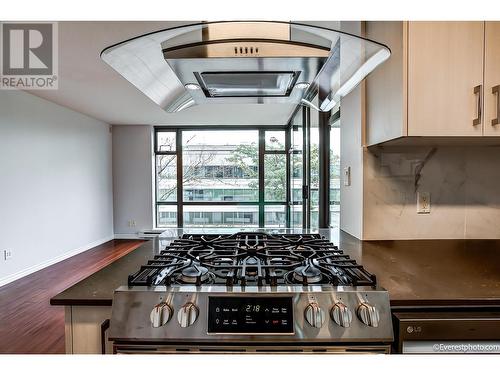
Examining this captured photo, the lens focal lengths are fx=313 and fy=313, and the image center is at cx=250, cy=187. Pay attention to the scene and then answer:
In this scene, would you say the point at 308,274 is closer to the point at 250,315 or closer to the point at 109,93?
the point at 250,315

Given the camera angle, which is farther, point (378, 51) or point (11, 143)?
point (11, 143)

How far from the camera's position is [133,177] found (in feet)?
20.2

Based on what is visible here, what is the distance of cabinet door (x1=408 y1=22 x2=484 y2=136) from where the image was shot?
1.20 m

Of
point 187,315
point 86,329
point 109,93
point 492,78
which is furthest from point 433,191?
point 109,93

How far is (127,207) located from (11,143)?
2726 millimetres

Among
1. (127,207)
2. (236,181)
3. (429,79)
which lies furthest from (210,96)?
(127,207)

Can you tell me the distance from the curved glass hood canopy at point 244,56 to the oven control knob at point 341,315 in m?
0.74

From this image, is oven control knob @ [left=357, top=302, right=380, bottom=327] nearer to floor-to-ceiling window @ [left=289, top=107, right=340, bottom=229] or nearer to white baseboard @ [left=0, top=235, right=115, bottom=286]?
floor-to-ceiling window @ [left=289, top=107, right=340, bottom=229]

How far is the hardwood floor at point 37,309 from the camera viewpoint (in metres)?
2.29

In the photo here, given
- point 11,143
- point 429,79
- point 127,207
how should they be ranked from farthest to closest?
point 127,207, point 11,143, point 429,79

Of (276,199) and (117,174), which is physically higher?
(117,174)

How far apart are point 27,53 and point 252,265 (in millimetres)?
2569
